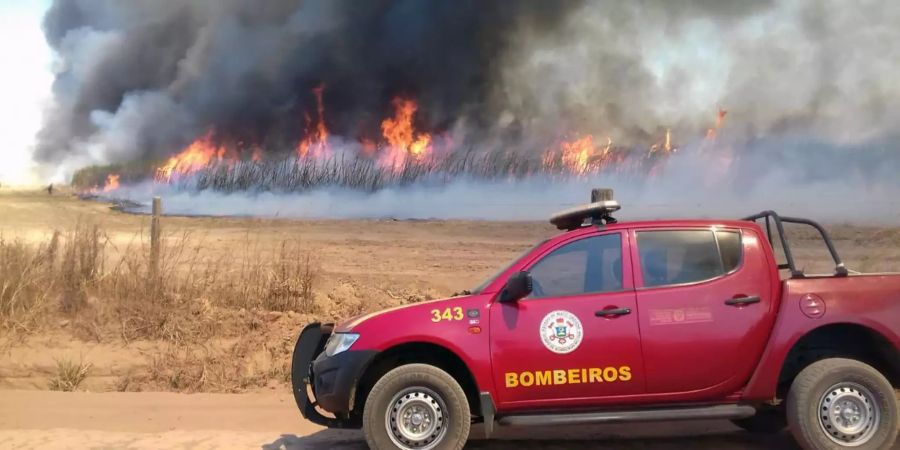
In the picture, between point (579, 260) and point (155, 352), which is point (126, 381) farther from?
point (579, 260)

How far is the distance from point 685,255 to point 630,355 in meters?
0.94

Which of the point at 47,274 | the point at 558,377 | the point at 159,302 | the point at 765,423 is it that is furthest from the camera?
the point at 47,274

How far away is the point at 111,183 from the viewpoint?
3444 cm

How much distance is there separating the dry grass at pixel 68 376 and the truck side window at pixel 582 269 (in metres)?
6.21

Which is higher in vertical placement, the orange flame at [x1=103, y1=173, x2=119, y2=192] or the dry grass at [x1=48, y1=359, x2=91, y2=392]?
the orange flame at [x1=103, y1=173, x2=119, y2=192]

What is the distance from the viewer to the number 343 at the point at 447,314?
509 centimetres

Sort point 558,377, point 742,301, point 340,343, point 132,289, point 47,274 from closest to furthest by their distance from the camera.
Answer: point 558,377
point 742,301
point 340,343
point 132,289
point 47,274

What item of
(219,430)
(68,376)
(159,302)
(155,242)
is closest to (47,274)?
(155,242)

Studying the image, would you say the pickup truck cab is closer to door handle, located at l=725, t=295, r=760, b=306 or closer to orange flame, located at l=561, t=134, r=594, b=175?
door handle, located at l=725, t=295, r=760, b=306

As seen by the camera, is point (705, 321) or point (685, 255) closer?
point (705, 321)

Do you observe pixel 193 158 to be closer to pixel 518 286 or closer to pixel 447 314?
pixel 447 314

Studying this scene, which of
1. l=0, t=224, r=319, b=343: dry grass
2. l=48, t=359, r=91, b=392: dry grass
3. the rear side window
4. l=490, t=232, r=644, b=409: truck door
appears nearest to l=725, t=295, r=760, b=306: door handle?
the rear side window

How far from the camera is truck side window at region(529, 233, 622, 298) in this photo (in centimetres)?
523

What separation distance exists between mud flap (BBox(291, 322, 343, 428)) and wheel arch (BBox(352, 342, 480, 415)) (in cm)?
42
